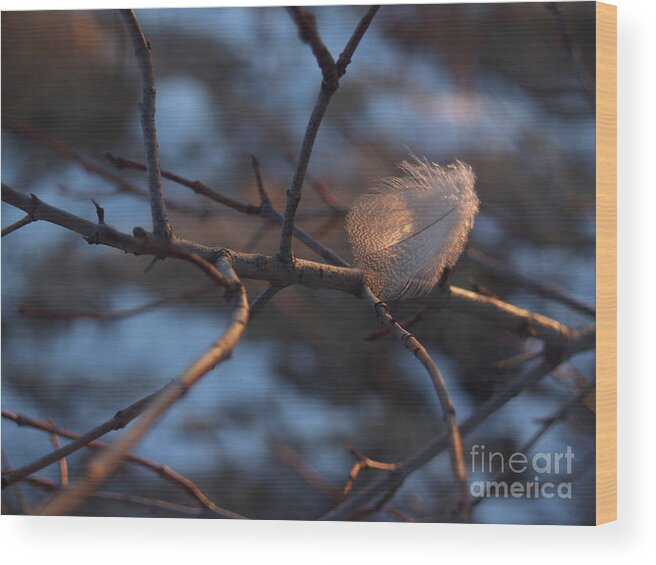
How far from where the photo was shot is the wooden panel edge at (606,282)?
1789 mm

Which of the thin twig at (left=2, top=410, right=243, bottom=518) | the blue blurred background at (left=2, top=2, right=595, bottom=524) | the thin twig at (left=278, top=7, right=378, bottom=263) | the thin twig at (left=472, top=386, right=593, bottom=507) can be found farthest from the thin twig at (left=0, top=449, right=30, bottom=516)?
the thin twig at (left=472, top=386, right=593, bottom=507)

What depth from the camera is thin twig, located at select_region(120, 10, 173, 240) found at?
5.85 feet

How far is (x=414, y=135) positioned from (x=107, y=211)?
2.06 feet

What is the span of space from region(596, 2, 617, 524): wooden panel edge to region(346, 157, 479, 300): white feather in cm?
25

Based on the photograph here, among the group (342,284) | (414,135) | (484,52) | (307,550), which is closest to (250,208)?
(342,284)

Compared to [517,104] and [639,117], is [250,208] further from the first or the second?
[639,117]

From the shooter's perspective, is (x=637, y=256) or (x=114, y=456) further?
(x=637, y=256)

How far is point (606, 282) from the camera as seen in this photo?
179 centimetres

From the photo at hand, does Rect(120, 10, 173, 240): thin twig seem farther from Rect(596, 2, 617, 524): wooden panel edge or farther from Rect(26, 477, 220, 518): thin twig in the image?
Rect(596, 2, 617, 524): wooden panel edge

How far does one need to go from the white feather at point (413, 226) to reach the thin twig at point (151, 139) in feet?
1.18

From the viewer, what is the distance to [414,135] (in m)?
1.82

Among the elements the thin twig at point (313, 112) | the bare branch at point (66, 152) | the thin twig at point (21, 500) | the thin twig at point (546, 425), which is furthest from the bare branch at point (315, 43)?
the thin twig at point (21, 500)

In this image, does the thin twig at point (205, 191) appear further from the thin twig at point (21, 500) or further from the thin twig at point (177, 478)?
the thin twig at point (21, 500)

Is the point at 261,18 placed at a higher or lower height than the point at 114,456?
higher
